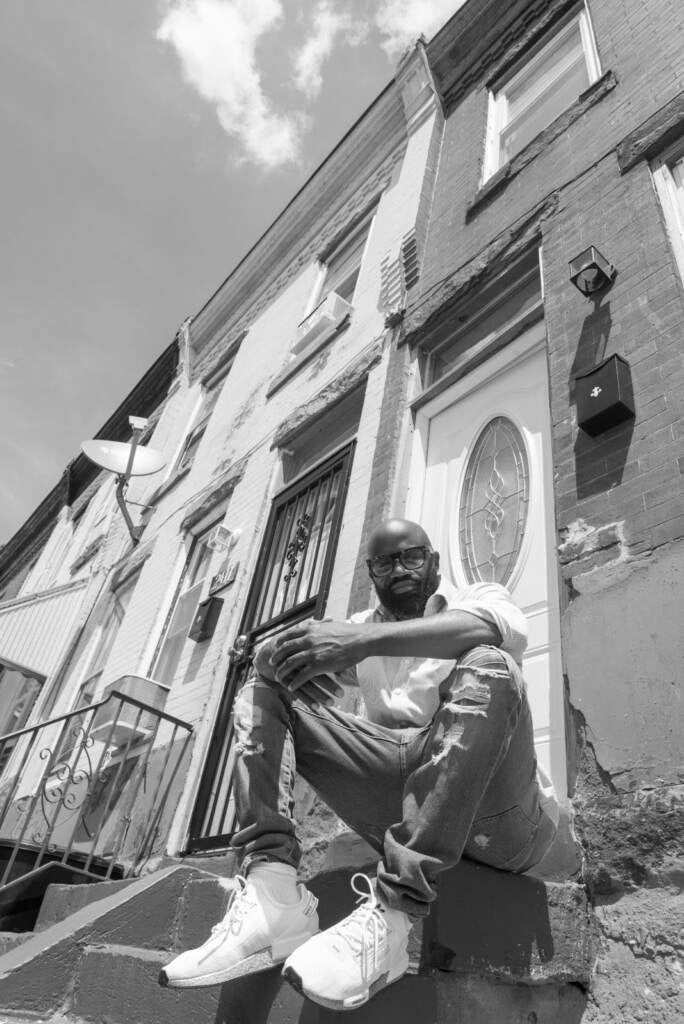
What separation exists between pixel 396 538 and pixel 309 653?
58cm

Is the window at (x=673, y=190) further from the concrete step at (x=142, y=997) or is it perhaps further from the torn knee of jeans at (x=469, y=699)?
the concrete step at (x=142, y=997)

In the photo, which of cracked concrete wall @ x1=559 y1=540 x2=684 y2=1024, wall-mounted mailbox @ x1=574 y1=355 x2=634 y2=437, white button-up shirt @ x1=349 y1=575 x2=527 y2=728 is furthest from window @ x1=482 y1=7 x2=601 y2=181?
white button-up shirt @ x1=349 y1=575 x2=527 y2=728

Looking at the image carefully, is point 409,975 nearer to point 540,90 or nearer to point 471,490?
point 471,490

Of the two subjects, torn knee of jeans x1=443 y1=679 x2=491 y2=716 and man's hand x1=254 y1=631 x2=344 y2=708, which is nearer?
torn knee of jeans x1=443 y1=679 x2=491 y2=716

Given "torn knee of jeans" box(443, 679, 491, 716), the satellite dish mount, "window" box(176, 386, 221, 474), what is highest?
"window" box(176, 386, 221, 474)

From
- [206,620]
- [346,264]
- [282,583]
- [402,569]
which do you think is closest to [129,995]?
[402,569]

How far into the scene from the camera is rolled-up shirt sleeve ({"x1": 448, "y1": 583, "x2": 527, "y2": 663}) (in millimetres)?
1666

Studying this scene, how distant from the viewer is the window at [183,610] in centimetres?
615

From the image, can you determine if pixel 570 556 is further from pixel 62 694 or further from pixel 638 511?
pixel 62 694

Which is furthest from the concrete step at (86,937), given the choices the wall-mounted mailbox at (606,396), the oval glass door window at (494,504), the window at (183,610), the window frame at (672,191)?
the window at (183,610)

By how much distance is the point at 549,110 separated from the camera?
17.7 feet

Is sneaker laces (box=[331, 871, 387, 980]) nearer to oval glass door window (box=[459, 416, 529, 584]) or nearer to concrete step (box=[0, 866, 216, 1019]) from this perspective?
concrete step (box=[0, 866, 216, 1019])

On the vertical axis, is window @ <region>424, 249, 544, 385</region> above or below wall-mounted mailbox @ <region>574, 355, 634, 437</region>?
above

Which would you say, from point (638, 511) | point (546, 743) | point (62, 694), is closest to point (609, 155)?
point (638, 511)
